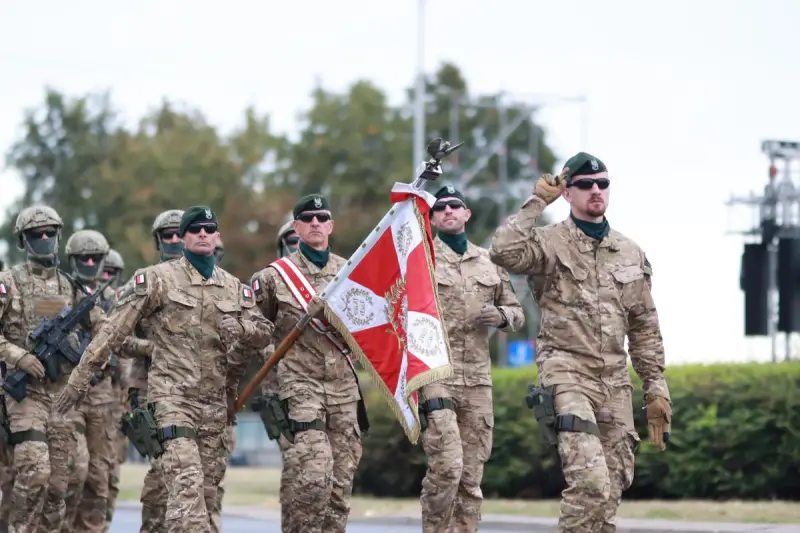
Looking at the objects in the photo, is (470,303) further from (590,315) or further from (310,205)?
(590,315)

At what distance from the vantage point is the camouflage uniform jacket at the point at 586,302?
10.3m

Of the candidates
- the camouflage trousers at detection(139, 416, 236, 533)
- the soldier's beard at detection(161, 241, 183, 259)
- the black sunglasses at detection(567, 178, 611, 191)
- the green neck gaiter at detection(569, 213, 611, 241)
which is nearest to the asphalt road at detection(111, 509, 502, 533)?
the soldier's beard at detection(161, 241, 183, 259)

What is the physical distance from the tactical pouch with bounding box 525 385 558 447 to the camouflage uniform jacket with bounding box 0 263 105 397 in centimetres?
510

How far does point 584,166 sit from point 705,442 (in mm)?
9633

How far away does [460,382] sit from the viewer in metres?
13.0

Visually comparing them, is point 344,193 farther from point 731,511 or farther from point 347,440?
point 347,440

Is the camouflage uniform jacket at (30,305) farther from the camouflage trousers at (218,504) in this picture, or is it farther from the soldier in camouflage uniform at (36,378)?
the camouflage trousers at (218,504)

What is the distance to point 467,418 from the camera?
13070mm

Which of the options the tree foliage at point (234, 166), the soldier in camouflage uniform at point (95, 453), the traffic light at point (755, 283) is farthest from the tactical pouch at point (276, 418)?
the tree foliage at point (234, 166)

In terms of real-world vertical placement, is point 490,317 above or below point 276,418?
above

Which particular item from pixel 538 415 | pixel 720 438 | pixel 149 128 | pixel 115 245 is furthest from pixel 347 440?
pixel 149 128

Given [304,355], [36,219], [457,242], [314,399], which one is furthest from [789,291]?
[36,219]

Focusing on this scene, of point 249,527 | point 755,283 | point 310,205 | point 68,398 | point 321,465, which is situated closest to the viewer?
point 68,398

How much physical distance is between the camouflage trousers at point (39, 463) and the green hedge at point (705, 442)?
25.1 ft
